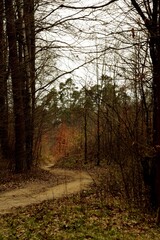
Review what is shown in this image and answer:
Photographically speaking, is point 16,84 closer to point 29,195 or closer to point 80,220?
point 29,195

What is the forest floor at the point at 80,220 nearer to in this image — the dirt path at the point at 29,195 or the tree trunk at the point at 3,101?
the dirt path at the point at 29,195

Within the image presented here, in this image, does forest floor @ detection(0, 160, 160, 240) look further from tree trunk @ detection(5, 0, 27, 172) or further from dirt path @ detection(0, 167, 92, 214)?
tree trunk @ detection(5, 0, 27, 172)

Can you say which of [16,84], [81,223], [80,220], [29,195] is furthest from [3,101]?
[81,223]

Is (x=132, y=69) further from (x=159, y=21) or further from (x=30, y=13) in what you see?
(x=30, y=13)

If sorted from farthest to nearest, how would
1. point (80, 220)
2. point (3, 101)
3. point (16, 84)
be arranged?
point (3, 101) → point (16, 84) → point (80, 220)

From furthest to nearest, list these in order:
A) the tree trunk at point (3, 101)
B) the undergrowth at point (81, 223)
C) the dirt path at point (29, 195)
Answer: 1. the tree trunk at point (3, 101)
2. the dirt path at point (29, 195)
3. the undergrowth at point (81, 223)

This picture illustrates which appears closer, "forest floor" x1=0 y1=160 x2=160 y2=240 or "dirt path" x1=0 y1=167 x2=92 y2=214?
"forest floor" x1=0 y1=160 x2=160 y2=240

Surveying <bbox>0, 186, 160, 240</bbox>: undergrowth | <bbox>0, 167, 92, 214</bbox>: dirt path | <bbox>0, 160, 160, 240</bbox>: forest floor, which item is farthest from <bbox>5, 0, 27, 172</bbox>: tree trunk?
<bbox>0, 186, 160, 240</bbox>: undergrowth

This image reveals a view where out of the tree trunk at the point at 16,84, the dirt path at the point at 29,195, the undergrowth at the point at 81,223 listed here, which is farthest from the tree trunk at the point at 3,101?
the undergrowth at the point at 81,223

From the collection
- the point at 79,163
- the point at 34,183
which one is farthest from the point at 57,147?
the point at 34,183

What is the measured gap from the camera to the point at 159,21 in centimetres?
866

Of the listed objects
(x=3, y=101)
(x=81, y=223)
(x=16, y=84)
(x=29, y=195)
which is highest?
(x=16, y=84)

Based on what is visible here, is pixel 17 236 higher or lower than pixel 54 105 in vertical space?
lower

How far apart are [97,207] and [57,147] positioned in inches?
1308
